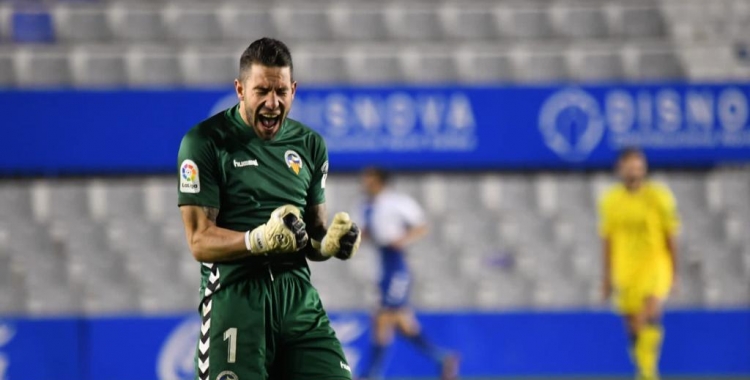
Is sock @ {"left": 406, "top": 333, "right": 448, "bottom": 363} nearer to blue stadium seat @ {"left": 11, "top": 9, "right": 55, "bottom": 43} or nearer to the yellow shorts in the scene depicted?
the yellow shorts

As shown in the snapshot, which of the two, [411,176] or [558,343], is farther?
[411,176]

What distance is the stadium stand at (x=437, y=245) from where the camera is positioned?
11.5 meters

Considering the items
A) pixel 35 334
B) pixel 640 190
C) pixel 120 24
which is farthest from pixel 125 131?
pixel 640 190

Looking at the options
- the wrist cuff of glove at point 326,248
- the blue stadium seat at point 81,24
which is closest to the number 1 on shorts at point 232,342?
the wrist cuff of glove at point 326,248

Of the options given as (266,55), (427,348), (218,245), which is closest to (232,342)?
(218,245)

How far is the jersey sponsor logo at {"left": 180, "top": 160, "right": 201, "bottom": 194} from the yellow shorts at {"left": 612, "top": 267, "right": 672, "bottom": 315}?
5976 mm

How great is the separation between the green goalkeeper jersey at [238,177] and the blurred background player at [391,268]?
20.2 ft

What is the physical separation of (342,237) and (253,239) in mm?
312

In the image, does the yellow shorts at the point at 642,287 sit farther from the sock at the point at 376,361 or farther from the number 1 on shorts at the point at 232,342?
the number 1 on shorts at the point at 232,342

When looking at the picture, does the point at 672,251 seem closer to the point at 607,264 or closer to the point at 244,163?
the point at 607,264

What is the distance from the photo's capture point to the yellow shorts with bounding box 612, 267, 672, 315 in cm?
918

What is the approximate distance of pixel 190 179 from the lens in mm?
3936

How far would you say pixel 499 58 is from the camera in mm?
12500

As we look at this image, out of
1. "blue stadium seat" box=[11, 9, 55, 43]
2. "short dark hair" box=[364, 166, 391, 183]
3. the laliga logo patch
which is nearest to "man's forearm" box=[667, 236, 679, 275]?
"short dark hair" box=[364, 166, 391, 183]
